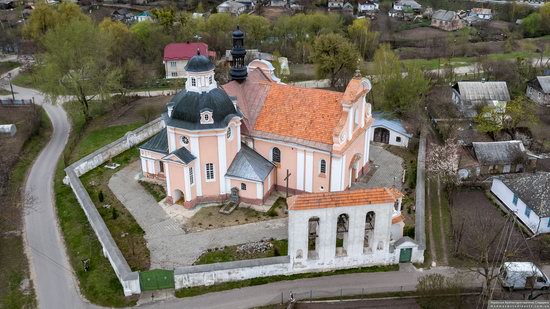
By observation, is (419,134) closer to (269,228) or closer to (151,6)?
(269,228)

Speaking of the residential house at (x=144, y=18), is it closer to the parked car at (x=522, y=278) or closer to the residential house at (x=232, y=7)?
the residential house at (x=232, y=7)

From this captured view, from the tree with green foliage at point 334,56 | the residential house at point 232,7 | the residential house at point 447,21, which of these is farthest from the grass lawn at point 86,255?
the residential house at point 447,21

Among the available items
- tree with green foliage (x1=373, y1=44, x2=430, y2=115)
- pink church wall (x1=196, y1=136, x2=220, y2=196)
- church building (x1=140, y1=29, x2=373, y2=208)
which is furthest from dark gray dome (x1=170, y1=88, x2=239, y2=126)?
tree with green foliage (x1=373, y1=44, x2=430, y2=115)

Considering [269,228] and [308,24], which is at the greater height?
[308,24]

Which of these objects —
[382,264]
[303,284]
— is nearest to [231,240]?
[303,284]

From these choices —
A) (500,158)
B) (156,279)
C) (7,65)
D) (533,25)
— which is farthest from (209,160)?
(533,25)
